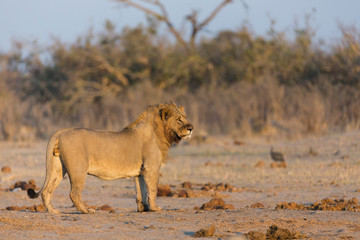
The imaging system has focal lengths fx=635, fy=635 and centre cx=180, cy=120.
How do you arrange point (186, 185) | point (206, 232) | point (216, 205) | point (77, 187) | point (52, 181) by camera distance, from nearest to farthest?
1. point (206, 232)
2. point (77, 187)
3. point (52, 181)
4. point (216, 205)
5. point (186, 185)

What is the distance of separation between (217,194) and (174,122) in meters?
3.13

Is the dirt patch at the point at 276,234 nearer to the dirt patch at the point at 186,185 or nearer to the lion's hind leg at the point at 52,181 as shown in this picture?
the lion's hind leg at the point at 52,181

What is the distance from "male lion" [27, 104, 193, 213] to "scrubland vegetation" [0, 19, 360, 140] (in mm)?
14081

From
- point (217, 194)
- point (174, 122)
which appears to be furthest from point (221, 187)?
point (174, 122)

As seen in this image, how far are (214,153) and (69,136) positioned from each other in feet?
37.6

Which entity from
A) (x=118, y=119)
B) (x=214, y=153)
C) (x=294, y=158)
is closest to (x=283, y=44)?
(x=118, y=119)

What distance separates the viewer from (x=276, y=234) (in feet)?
19.9

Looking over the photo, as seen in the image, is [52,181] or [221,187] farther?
[221,187]

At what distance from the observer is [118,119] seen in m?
29.2

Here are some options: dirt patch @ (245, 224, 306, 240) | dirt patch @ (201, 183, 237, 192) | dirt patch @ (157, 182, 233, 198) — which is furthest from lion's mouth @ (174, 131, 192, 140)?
dirt patch @ (201, 183, 237, 192)

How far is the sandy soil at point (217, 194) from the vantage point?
258 inches

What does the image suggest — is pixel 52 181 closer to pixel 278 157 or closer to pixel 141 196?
pixel 141 196

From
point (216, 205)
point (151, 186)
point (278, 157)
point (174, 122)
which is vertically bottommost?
point (216, 205)

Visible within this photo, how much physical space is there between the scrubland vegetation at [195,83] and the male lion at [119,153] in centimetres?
1408
